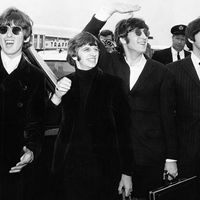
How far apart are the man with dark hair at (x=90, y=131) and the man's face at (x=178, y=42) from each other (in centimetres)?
298

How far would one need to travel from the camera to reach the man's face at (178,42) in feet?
16.8

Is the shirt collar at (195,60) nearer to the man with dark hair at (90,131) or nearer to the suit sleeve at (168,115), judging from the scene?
the suit sleeve at (168,115)

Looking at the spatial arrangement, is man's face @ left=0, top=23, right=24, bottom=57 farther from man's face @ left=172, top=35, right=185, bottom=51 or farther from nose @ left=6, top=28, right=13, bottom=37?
man's face @ left=172, top=35, right=185, bottom=51

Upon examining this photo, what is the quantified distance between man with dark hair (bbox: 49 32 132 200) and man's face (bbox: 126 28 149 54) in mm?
341

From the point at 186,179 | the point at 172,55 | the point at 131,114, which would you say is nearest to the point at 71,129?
the point at 131,114

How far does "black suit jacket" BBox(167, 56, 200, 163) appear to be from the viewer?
2.64 m

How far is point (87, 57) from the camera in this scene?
229 centimetres

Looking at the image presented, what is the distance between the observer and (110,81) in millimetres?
2312

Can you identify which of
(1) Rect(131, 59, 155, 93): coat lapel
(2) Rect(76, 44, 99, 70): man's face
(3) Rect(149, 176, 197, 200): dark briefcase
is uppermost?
(2) Rect(76, 44, 99, 70): man's face

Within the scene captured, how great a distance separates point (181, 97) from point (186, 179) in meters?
0.55

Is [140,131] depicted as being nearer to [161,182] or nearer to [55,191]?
[161,182]

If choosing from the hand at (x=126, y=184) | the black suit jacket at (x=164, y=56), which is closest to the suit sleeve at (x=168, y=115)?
the hand at (x=126, y=184)

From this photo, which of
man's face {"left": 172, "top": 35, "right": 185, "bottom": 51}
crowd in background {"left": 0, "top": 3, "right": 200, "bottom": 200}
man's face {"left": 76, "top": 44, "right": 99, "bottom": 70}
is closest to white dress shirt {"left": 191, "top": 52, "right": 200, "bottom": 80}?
crowd in background {"left": 0, "top": 3, "right": 200, "bottom": 200}

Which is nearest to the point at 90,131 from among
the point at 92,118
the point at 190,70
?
the point at 92,118
